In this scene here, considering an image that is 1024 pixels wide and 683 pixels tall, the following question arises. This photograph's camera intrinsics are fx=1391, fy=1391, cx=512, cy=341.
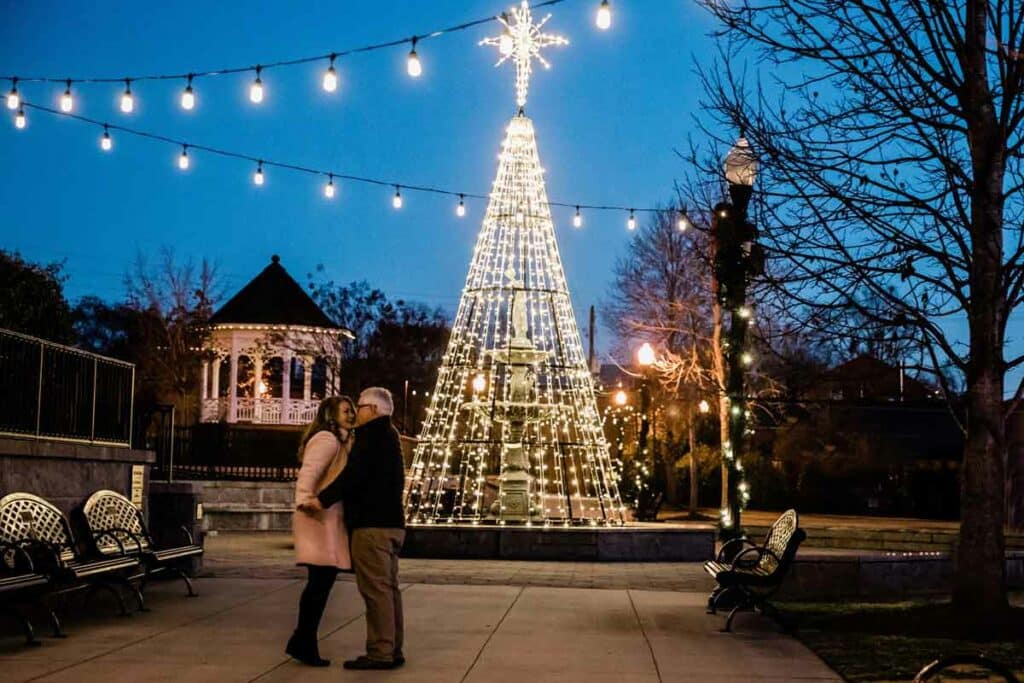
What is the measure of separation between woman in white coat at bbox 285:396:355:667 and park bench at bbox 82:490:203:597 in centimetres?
367

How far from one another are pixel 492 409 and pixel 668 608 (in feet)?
30.0

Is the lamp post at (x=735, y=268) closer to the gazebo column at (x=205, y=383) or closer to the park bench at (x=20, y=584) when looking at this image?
the park bench at (x=20, y=584)

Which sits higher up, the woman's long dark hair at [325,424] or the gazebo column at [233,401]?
the gazebo column at [233,401]

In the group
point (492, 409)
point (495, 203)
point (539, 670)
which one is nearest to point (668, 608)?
point (539, 670)

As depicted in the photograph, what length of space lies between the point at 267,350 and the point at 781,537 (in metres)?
36.2

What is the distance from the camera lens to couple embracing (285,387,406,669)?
9.28m

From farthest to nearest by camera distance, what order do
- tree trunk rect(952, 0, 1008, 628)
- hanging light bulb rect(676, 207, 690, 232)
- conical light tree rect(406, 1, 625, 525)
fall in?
conical light tree rect(406, 1, 625, 525)
hanging light bulb rect(676, 207, 690, 232)
tree trunk rect(952, 0, 1008, 628)

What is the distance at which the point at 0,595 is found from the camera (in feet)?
32.6

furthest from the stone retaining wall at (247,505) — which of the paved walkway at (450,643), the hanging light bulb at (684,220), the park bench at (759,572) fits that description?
the park bench at (759,572)

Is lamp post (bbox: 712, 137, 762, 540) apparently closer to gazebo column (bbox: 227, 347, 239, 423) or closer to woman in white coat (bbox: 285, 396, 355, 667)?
woman in white coat (bbox: 285, 396, 355, 667)

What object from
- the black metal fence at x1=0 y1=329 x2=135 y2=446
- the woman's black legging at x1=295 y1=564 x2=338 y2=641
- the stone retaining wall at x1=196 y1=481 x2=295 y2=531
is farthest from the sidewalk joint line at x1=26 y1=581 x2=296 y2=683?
the stone retaining wall at x1=196 y1=481 x2=295 y2=531

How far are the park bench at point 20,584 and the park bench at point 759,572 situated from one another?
555cm

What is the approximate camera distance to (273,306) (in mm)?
49812

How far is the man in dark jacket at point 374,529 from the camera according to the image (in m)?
9.27
